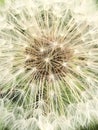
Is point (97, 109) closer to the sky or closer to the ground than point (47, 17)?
closer to the ground

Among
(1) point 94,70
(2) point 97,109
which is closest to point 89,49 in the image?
(1) point 94,70

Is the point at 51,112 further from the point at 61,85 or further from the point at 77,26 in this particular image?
the point at 77,26

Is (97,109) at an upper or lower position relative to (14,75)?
lower

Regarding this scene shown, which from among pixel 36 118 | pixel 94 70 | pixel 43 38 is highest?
pixel 43 38

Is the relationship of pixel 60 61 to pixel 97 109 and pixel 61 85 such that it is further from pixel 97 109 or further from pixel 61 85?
pixel 97 109

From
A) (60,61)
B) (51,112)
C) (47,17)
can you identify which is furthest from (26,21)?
(51,112)

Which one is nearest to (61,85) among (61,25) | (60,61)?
(60,61)
